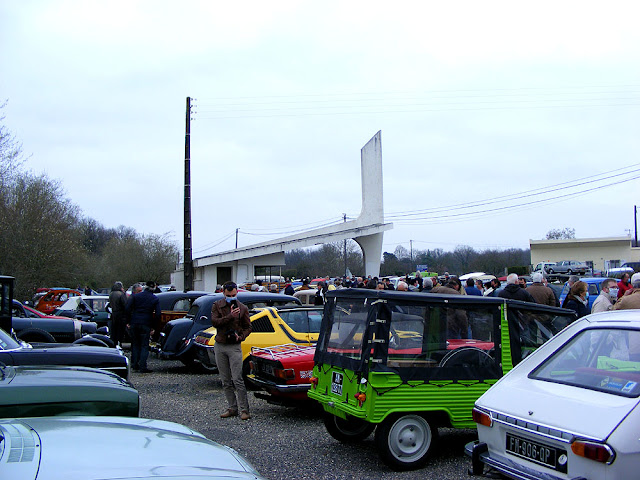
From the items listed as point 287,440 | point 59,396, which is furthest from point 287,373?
point 59,396

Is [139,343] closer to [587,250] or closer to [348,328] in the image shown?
[348,328]

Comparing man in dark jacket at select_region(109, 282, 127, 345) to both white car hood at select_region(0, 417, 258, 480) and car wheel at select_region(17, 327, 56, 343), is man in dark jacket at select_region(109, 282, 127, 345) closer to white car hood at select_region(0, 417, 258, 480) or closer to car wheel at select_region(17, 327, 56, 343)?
car wheel at select_region(17, 327, 56, 343)

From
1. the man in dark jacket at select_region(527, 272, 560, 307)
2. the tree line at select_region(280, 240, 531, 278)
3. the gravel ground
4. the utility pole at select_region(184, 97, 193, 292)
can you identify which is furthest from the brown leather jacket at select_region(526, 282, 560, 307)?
the tree line at select_region(280, 240, 531, 278)

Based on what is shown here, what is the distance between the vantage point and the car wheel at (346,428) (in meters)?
6.70

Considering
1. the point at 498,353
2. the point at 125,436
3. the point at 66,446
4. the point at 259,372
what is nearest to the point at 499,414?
the point at 498,353

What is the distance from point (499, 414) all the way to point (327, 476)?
209 cm

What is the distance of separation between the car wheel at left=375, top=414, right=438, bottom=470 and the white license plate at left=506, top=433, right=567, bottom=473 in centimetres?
162

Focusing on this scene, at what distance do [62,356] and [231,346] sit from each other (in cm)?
213

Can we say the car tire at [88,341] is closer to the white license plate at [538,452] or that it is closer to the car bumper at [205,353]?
the car bumper at [205,353]

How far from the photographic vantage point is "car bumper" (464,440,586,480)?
13.2 feet

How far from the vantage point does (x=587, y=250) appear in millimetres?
55938

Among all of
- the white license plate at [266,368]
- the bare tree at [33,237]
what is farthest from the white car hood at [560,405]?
the bare tree at [33,237]

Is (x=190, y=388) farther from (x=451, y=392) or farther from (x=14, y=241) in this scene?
(x=14, y=241)

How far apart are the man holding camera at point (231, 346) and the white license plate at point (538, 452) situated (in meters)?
4.56
